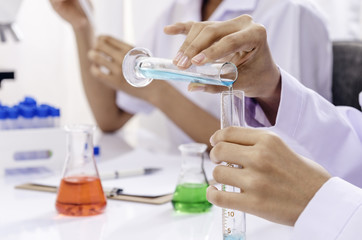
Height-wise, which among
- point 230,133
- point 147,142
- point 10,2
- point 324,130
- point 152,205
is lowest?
point 147,142

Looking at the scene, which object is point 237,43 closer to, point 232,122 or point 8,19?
point 232,122

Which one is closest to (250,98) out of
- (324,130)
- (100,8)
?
(324,130)

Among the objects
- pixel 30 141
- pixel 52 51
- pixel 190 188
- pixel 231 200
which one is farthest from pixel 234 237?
pixel 52 51

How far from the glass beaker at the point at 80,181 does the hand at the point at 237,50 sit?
0.81 ft

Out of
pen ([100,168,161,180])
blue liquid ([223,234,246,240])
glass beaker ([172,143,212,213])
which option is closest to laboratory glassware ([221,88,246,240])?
blue liquid ([223,234,246,240])

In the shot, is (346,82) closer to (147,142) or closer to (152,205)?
(147,142)

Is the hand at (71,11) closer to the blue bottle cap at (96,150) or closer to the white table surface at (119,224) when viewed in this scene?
the blue bottle cap at (96,150)

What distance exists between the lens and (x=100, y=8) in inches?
91.0

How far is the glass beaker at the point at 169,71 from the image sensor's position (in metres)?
0.67

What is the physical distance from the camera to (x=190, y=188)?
2.92ft

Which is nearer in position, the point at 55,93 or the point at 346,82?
the point at 346,82

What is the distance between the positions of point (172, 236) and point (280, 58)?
0.76 m

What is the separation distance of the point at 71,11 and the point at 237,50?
1102mm

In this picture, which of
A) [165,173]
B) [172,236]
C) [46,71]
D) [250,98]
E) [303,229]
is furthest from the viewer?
[46,71]
